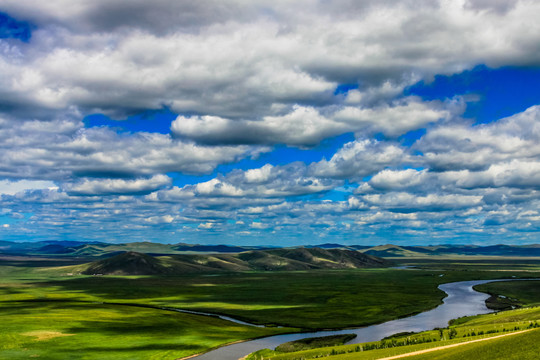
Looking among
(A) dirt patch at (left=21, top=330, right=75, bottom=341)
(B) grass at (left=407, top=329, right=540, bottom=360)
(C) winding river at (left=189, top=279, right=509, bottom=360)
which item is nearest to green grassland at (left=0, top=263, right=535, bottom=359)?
(A) dirt patch at (left=21, top=330, right=75, bottom=341)

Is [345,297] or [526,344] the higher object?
[526,344]

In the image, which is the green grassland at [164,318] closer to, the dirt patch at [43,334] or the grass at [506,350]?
the dirt patch at [43,334]

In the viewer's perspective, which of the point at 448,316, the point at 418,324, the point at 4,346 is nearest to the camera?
the point at 4,346

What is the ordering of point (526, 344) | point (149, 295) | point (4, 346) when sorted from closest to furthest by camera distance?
point (526, 344) < point (4, 346) < point (149, 295)

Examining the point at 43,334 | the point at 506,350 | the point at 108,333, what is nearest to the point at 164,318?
the point at 108,333

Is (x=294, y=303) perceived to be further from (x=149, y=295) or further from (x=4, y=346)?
(x=4, y=346)

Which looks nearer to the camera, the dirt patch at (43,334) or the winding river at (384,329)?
the winding river at (384,329)

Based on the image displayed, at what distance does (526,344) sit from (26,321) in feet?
373

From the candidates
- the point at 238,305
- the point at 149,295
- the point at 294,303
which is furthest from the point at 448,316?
the point at 149,295

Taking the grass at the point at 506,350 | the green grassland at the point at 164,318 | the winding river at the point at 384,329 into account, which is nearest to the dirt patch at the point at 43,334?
the green grassland at the point at 164,318

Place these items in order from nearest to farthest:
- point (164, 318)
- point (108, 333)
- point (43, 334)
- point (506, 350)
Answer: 1. point (506, 350)
2. point (43, 334)
3. point (108, 333)
4. point (164, 318)

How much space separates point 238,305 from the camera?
160 meters

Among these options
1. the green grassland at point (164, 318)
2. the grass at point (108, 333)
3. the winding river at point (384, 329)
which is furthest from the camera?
the winding river at point (384, 329)

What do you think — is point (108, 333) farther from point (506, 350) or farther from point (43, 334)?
point (506, 350)
